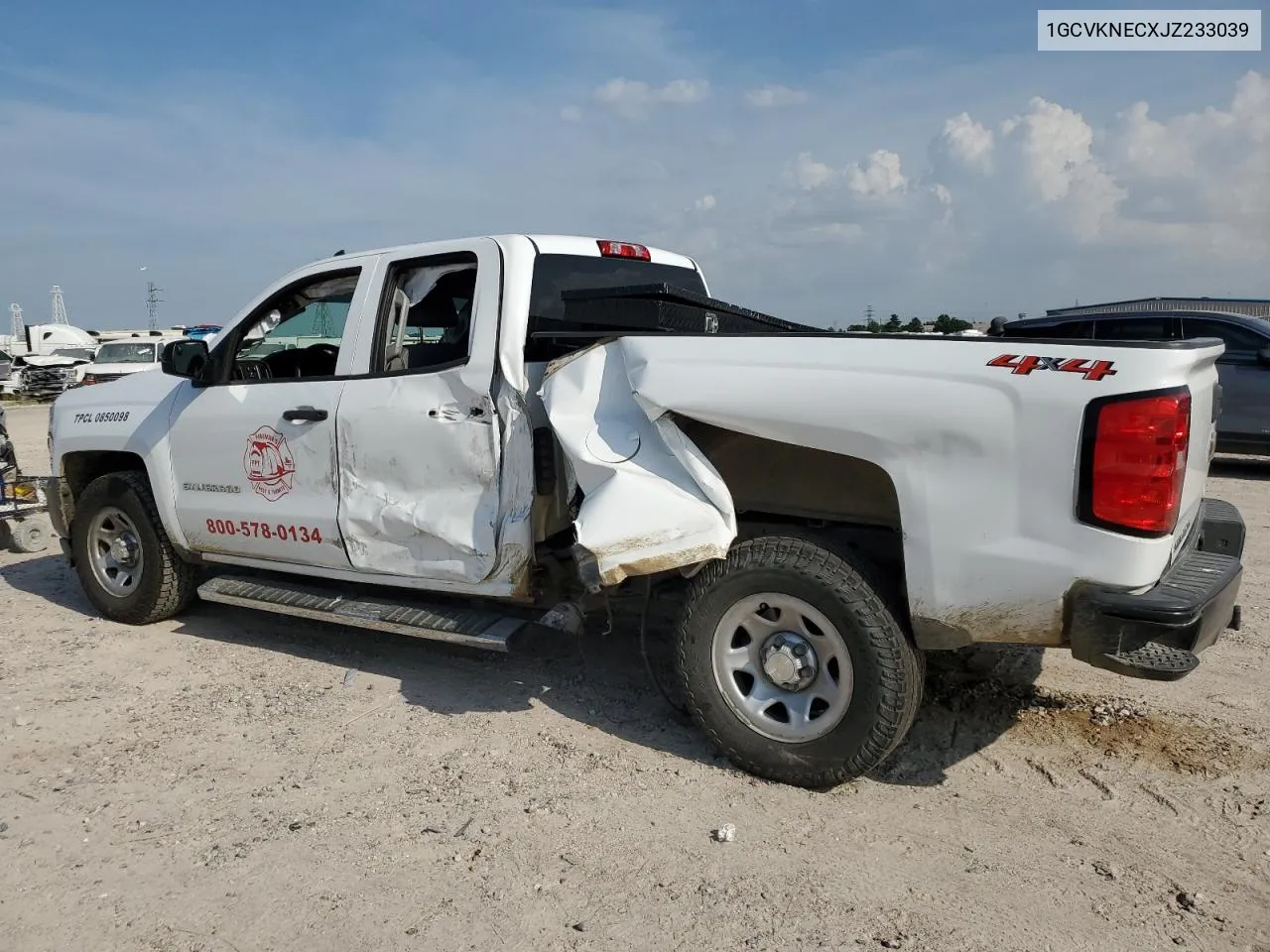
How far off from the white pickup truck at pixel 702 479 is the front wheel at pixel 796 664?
0.01m

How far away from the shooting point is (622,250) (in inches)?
199

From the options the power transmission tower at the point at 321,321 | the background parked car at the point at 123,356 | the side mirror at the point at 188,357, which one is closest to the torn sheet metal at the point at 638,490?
the power transmission tower at the point at 321,321

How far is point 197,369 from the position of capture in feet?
17.3

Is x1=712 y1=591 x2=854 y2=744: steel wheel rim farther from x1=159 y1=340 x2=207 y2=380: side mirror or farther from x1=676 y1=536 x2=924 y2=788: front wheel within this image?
x1=159 y1=340 x2=207 y2=380: side mirror

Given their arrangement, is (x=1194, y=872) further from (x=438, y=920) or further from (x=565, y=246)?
(x=565, y=246)

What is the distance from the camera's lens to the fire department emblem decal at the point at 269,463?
4875 mm

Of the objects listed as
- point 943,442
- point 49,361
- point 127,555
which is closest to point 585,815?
point 943,442

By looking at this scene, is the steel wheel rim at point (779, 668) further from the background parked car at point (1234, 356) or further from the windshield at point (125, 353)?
the windshield at point (125, 353)

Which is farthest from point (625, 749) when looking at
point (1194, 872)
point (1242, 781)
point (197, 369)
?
point (197, 369)

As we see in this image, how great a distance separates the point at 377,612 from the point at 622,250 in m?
2.20

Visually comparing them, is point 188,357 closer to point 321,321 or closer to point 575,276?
point 321,321

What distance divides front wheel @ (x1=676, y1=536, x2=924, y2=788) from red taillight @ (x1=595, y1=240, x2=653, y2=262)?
1.93m

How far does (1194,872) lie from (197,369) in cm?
501

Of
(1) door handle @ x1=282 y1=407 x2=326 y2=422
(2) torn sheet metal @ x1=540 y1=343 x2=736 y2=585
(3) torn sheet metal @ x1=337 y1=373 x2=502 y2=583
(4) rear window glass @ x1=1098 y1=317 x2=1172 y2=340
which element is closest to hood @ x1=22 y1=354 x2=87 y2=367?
(1) door handle @ x1=282 y1=407 x2=326 y2=422
